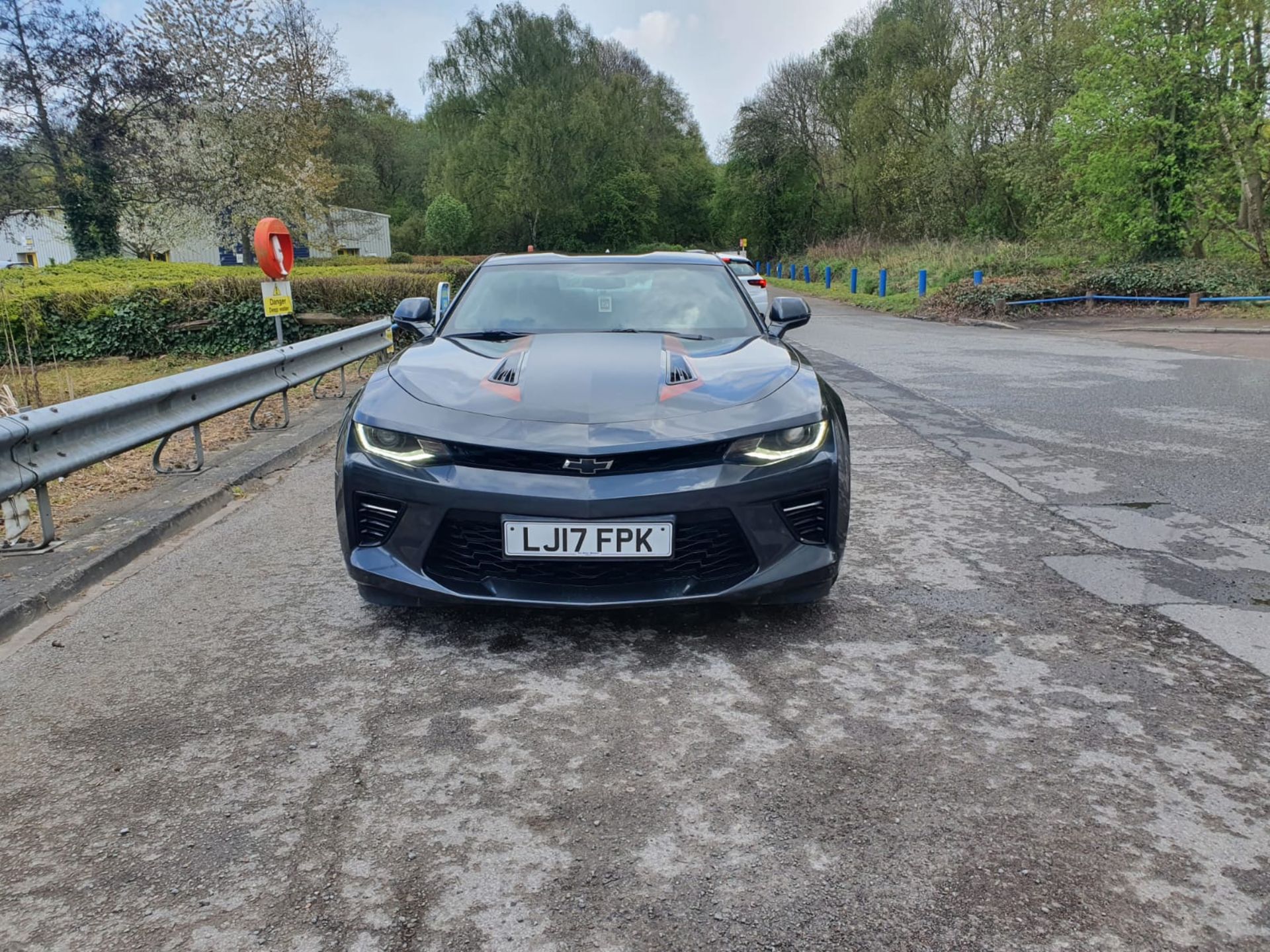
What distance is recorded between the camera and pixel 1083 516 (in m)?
5.24

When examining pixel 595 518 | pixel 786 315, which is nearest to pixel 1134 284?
pixel 786 315

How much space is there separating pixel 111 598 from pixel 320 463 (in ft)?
9.63

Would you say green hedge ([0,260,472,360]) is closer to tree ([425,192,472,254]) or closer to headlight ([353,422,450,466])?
headlight ([353,422,450,466])

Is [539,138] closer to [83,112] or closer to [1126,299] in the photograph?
[83,112]

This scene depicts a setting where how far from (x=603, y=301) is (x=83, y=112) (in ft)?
108

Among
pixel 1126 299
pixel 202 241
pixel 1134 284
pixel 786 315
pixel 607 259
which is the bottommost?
pixel 1126 299

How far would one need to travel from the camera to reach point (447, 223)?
5488 cm

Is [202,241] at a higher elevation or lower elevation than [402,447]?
higher

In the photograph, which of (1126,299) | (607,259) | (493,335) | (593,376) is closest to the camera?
(593,376)

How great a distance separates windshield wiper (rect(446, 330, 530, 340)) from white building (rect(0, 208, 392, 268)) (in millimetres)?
31850

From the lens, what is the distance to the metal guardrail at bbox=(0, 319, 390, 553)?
13.8ft

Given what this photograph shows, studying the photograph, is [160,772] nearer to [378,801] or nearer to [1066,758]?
[378,801]

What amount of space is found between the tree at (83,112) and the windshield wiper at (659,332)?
30746 mm

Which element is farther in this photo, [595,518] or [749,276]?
[749,276]
